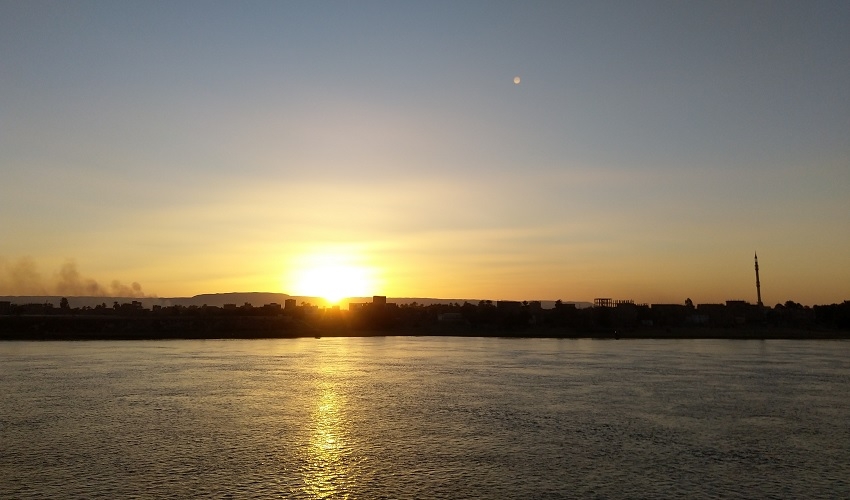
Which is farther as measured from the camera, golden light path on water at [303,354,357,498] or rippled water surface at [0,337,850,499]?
rippled water surface at [0,337,850,499]

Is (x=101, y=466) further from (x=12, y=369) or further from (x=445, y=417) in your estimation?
(x=12, y=369)

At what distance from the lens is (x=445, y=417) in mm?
45688

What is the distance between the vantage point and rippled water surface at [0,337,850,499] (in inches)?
1133

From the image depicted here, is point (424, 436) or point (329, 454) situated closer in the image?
point (329, 454)

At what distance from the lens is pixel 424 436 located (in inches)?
1535

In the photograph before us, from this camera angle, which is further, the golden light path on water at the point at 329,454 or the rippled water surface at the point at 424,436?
the rippled water surface at the point at 424,436

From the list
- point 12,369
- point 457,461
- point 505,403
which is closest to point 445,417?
point 505,403

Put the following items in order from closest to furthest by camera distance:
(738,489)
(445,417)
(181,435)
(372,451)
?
(738,489) < (372,451) < (181,435) < (445,417)

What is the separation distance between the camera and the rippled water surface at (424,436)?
94.4 feet

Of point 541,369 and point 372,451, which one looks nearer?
point 372,451

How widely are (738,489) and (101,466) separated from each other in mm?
29188

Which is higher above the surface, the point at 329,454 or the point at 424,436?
the point at 424,436

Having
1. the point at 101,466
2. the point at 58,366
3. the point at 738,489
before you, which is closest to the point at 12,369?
the point at 58,366

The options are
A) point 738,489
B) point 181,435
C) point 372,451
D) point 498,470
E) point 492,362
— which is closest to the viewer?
point 738,489
